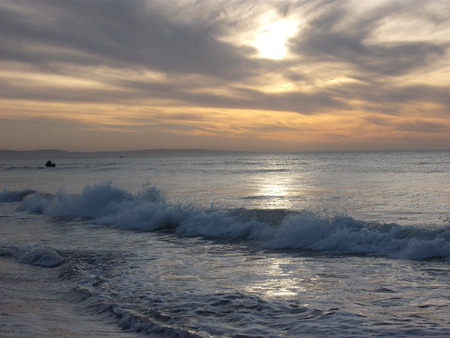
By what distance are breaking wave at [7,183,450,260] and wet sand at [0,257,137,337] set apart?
274 inches

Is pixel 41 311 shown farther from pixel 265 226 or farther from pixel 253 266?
pixel 265 226

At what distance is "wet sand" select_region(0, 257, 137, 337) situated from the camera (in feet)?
21.6

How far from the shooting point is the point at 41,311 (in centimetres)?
770

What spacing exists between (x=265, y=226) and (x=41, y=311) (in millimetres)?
9483

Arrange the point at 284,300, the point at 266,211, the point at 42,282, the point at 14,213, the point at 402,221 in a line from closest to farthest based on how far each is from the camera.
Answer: the point at 284,300 < the point at 42,282 < the point at 402,221 < the point at 266,211 < the point at 14,213

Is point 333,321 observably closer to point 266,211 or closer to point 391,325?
point 391,325

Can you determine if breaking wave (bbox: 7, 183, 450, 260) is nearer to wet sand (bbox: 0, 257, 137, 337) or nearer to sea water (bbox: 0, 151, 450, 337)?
sea water (bbox: 0, 151, 450, 337)

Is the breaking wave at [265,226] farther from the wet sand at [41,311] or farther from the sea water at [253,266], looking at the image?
the wet sand at [41,311]

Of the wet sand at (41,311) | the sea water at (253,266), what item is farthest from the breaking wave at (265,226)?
the wet sand at (41,311)

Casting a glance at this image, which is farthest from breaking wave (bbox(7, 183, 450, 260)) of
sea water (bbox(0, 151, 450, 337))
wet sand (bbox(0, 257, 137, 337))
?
wet sand (bbox(0, 257, 137, 337))

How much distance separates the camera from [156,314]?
735cm

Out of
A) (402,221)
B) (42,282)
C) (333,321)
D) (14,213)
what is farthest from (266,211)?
(14,213)

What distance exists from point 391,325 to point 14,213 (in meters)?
23.8

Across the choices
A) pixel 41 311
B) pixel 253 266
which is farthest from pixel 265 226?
pixel 41 311
